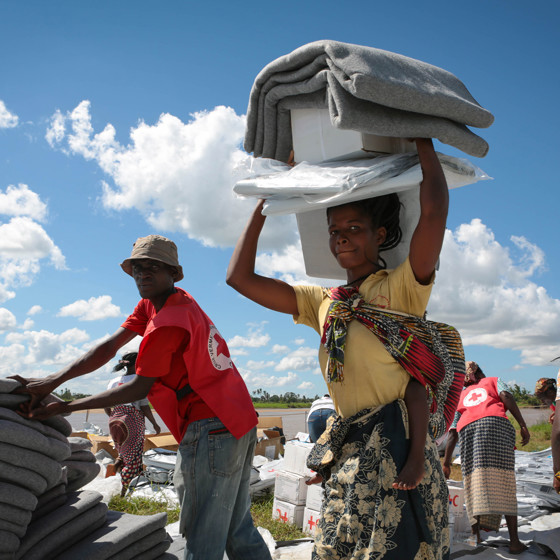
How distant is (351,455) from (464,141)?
1.10 metres

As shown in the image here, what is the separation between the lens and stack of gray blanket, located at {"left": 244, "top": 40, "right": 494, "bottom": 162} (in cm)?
161

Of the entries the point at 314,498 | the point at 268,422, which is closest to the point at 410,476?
the point at 314,498

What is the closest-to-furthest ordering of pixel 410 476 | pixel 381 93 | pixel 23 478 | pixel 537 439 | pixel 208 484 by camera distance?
1. pixel 410 476
2. pixel 381 93
3. pixel 23 478
4. pixel 208 484
5. pixel 537 439

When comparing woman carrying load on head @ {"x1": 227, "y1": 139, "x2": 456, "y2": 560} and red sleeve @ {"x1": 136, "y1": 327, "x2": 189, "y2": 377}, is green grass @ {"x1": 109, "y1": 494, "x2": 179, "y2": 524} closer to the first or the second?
red sleeve @ {"x1": 136, "y1": 327, "x2": 189, "y2": 377}

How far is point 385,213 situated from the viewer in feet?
6.29

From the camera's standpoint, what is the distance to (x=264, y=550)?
2.60 metres

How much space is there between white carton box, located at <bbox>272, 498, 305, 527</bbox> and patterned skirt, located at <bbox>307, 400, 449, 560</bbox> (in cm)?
326

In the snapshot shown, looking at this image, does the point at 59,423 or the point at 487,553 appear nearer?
the point at 59,423

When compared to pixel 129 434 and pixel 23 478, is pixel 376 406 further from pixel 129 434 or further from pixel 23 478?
pixel 129 434

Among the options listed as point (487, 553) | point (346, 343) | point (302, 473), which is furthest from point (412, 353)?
point (487, 553)

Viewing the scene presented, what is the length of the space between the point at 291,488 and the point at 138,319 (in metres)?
2.56

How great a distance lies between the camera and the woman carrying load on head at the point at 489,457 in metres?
4.73

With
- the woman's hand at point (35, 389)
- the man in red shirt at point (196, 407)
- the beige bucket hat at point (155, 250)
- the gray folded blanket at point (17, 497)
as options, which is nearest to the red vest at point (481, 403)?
the man in red shirt at point (196, 407)

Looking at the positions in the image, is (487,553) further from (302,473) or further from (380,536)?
(380,536)
